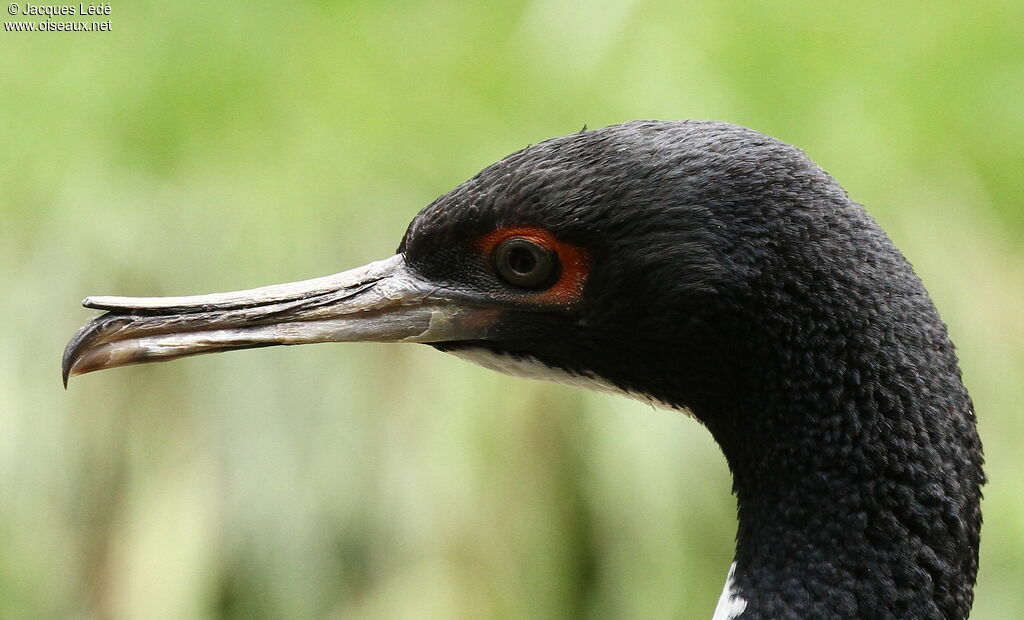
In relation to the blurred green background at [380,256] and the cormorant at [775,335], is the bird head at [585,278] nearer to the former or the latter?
the cormorant at [775,335]

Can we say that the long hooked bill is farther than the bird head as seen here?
Yes

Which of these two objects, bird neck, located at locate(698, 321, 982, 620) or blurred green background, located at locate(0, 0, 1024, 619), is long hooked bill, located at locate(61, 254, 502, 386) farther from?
blurred green background, located at locate(0, 0, 1024, 619)

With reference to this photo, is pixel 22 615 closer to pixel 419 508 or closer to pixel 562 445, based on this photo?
pixel 419 508

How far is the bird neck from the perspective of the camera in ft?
6.17

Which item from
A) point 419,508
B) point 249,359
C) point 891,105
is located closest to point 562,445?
point 419,508

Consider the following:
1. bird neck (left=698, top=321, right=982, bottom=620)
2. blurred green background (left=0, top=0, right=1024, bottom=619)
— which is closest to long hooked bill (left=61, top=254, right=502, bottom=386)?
bird neck (left=698, top=321, right=982, bottom=620)

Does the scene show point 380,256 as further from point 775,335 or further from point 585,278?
point 775,335

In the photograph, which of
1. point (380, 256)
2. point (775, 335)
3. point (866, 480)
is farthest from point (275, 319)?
point (380, 256)

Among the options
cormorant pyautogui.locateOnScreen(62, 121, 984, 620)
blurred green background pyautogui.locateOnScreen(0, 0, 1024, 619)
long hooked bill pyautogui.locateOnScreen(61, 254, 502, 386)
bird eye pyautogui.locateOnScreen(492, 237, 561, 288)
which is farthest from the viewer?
blurred green background pyautogui.locateOnScreen(0, 0, 1024, 619)

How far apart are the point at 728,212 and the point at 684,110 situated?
2449mm

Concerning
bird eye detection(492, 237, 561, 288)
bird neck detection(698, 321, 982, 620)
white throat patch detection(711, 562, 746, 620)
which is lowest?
white throat patch detection(711, 562, 746, 620)

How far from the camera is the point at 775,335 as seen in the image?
6.16 feet

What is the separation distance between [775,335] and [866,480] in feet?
0.90

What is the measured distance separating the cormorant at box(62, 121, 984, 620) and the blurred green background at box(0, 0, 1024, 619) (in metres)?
1.74
